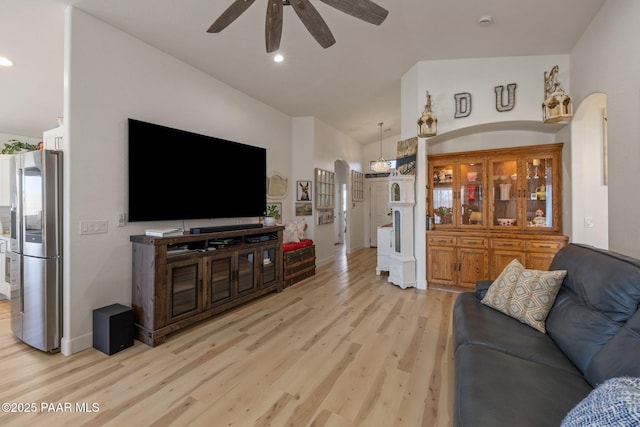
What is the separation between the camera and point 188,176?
336cm

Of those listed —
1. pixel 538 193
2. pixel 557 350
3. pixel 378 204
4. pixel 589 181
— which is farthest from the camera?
pixel 378 204

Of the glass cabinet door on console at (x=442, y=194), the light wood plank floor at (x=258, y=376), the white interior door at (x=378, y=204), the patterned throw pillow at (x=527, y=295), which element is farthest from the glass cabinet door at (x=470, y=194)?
the white interior door at (x=378, y=204)

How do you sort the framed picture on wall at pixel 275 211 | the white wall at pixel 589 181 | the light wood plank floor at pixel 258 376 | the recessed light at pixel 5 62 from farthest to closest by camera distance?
the framed picture on wall at pixel 275 211, the white wall at pixel 589 181, the recessed light at pixel 5 62, the light wood plank floor at pixel 258 376

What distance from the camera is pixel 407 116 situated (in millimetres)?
4453

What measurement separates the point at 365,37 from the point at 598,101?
9.17 ft

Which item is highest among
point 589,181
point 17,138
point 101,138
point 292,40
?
point 292,40

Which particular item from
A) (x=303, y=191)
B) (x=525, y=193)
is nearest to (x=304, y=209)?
(x=303, y=191)

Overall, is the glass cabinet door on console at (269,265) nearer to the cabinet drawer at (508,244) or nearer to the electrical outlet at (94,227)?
the electrical outlet at (94,227)

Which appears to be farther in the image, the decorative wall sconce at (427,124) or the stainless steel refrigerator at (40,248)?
the decorative wall sconce at (427,124)

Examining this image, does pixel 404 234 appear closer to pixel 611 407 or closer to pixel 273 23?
pixel 273 23

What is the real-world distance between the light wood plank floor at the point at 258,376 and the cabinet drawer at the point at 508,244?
142 cm

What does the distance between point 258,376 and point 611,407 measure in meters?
2.00

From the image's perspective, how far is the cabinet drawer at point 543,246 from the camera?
3.74 meters

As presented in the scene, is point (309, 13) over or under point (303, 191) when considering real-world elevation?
over
